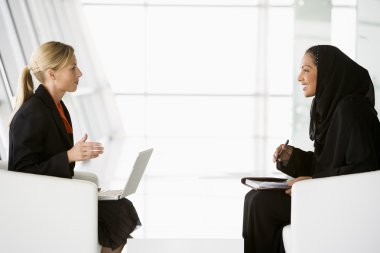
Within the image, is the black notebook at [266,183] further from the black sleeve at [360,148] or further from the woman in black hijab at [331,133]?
the black sleeve at [360,148]

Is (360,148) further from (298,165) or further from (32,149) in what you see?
(32,149)

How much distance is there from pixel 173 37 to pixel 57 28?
6135 mm

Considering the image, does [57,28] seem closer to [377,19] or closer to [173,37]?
[377,19]

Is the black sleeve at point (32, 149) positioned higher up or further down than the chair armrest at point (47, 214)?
higher up

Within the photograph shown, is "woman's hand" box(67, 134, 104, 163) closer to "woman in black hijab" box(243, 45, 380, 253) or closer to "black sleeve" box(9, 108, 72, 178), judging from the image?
"black sleeve" box(9, 108, 72, 178)

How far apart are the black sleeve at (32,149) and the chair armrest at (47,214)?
98 mm

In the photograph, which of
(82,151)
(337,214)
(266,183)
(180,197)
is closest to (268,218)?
(266,183)

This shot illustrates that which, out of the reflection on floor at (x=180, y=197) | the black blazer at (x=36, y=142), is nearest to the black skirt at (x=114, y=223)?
the black blazer at (x=36, y=142)

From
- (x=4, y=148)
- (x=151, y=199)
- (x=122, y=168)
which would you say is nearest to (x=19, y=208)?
(x=4, y=148)

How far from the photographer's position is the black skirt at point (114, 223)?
10.5ft

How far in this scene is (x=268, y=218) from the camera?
11.4 ft

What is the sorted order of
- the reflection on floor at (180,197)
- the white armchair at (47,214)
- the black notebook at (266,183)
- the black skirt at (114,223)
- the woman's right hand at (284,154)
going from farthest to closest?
the reflection on floor at (180,197), the woman's right hand at (284,154), the black notebook at (266,183), the black skirt at (114,223), the white armchair at (47,214)

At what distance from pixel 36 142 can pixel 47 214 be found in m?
0.33

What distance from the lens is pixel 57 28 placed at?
872cm
